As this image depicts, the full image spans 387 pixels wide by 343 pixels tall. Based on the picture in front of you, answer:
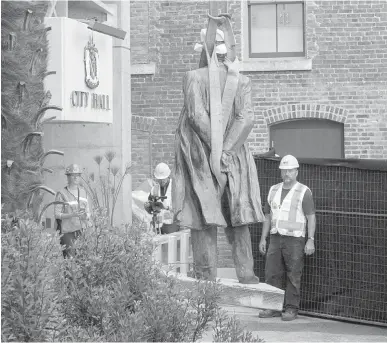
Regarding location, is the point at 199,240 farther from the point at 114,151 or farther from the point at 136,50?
the point at 136,50

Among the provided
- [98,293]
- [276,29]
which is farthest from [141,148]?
[98,293]

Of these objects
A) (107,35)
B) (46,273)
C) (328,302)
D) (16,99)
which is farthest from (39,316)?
(107,35)

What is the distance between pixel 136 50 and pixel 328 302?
34.5 ft

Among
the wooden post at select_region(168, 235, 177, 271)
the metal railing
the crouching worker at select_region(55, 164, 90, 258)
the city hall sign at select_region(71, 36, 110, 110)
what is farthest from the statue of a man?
the city hall sign at select_region(71, 36, 110, 110)

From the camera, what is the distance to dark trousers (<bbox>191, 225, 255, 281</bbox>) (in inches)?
373

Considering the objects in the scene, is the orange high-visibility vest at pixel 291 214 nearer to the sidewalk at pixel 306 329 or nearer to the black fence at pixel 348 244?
the black fence at pixel 348 244

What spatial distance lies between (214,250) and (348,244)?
172 cm

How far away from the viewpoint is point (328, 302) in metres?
10.8

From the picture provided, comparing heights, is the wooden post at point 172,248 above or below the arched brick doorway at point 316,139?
below

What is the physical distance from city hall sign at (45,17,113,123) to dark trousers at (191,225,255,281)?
3672mm

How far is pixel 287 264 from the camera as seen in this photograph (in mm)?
10773

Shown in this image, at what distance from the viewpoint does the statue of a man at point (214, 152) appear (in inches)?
367

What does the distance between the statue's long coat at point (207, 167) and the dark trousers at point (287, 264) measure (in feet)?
4.34

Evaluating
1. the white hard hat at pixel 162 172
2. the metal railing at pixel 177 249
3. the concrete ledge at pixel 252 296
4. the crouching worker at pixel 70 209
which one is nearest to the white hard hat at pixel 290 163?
the concrete ledge at pixel 252 296
